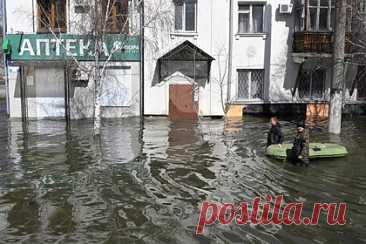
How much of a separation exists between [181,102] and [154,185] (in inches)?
Answer: 488

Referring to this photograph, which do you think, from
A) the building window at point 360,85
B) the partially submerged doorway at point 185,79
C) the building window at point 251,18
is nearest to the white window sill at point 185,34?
the partially submerged doorway at point 185,79

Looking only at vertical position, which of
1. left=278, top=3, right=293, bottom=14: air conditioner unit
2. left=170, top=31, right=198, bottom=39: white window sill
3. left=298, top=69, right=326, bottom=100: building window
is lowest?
left=298, top=69, right=326, bottom=100: building window

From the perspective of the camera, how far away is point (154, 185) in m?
9.79

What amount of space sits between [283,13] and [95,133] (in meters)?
11.3

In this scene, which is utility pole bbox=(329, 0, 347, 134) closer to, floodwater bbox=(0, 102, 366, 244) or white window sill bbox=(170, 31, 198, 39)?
floodwater bbox=(0, 102, 366, 244)

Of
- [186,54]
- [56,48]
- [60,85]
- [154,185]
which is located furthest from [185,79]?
[154,185]

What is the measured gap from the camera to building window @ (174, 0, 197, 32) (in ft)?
71.6

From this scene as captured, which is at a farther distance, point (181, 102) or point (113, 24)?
point (181, 102)

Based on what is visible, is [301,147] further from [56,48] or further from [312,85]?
[56,48]

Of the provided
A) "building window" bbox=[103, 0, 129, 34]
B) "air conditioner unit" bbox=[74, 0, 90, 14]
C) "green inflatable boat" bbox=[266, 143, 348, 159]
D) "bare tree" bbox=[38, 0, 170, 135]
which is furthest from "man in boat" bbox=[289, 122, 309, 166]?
"air conditioner unit" bbox=[74, 0, 90, 14]

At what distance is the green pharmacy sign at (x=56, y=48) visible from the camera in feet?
69.1

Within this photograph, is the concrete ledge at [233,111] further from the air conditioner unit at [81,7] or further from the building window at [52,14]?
the building window at [52,14]

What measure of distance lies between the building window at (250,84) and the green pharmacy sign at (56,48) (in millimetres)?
5601

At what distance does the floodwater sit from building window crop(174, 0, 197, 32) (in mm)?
6940
